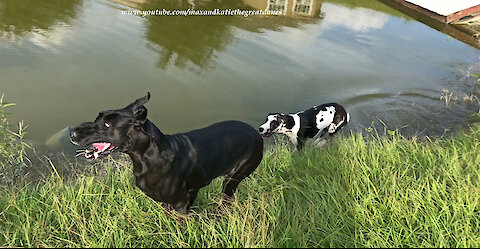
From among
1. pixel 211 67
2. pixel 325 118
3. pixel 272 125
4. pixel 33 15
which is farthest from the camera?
pixel 33 15

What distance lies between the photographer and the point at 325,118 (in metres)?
6.33

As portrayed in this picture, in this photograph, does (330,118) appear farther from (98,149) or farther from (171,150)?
(98,149)

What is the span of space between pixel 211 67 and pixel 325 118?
13.4 feet

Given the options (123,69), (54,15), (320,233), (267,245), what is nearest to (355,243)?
(320,233)

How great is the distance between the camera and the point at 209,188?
4.31 meters

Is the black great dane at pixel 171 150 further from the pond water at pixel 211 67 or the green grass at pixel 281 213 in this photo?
the pond water at pixel 211 67

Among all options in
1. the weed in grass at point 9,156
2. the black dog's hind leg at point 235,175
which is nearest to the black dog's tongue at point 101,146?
the black dog's hind leg at point 235,175

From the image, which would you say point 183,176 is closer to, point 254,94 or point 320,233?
point 320,233

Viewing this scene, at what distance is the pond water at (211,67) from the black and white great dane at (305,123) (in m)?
1.03

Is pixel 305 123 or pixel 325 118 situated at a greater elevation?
pixel 325 118

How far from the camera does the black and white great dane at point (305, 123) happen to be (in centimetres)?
602

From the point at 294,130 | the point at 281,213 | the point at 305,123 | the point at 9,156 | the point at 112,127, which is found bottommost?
the point at 9,156

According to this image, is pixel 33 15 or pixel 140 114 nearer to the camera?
pixel 140 114

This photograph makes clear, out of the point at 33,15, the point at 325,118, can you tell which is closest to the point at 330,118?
the point at 325,118
